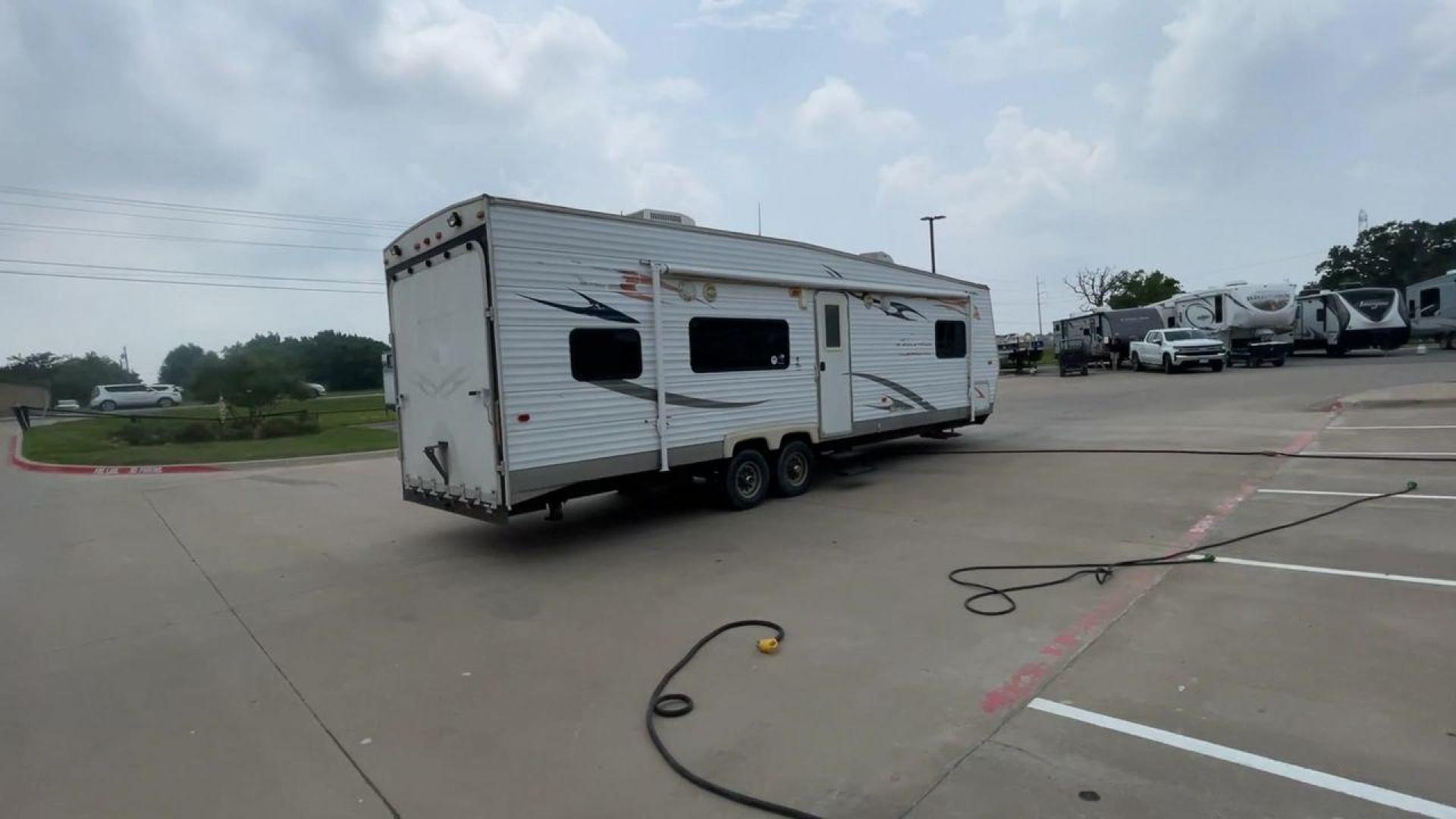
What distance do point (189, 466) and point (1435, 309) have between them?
45.5 m

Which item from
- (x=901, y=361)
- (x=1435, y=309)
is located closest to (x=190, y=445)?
(x=901, y=361)

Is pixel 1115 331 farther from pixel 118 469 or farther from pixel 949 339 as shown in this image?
pixel 118 469

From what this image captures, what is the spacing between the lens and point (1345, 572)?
5.29 m

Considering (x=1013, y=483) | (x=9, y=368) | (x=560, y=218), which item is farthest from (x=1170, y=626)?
(x=9, y=368)

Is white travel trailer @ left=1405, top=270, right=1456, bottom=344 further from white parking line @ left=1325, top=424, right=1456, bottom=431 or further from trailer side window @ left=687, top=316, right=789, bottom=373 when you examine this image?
trailer side window @ left=687, top=316, right=789, bottom=373

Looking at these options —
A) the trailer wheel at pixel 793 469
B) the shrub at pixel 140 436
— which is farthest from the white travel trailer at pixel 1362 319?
the shrub at pixel 140 436

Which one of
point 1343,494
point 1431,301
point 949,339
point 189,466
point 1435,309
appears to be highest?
point 1431,301

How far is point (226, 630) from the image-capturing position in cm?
531

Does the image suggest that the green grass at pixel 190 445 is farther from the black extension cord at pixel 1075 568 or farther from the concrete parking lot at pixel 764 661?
the black extension cord at pixel 1075 568

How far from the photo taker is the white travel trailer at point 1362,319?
2980 cm

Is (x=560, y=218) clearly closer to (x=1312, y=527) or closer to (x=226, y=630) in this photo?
(x=226, y=630)

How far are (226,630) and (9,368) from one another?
63645 mm

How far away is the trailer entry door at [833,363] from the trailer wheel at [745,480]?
1.12m

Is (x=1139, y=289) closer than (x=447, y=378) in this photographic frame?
No
